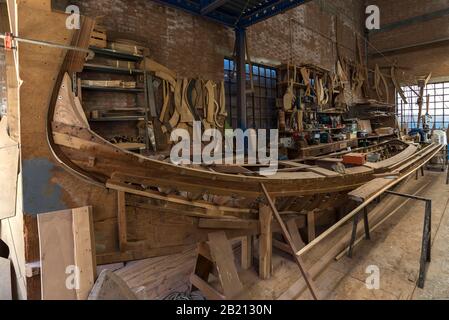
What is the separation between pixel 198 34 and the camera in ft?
16.3

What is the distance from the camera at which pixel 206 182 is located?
169 centimetres

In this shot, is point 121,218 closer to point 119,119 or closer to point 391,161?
point 119,119

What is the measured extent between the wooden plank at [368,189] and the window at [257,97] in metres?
3.51

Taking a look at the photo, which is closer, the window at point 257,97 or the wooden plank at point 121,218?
the wooden plank at point 121,218

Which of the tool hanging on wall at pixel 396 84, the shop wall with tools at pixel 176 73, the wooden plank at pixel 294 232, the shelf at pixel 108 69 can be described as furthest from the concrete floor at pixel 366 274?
the tool hanging on wall at pixel 396 84

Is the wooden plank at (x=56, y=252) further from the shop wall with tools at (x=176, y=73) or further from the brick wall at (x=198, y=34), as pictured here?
the brick wall at (x=198, y=34)

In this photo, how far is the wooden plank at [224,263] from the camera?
197 centimetres

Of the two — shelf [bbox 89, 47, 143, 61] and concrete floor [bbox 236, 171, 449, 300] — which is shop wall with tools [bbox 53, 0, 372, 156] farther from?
concrete floor [bbox 236, 171, 449, 300]

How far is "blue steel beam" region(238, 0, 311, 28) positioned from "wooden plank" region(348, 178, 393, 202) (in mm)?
3545

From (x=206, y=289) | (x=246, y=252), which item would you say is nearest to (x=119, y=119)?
(x=246, y=252)

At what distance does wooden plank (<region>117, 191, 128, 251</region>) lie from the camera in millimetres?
1473

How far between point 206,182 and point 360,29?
12774 millimetres

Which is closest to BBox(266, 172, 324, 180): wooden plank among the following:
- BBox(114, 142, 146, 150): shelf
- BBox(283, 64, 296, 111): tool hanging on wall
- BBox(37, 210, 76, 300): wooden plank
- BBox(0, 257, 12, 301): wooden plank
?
BBox(37, 210, 76, 300): wooden plank
